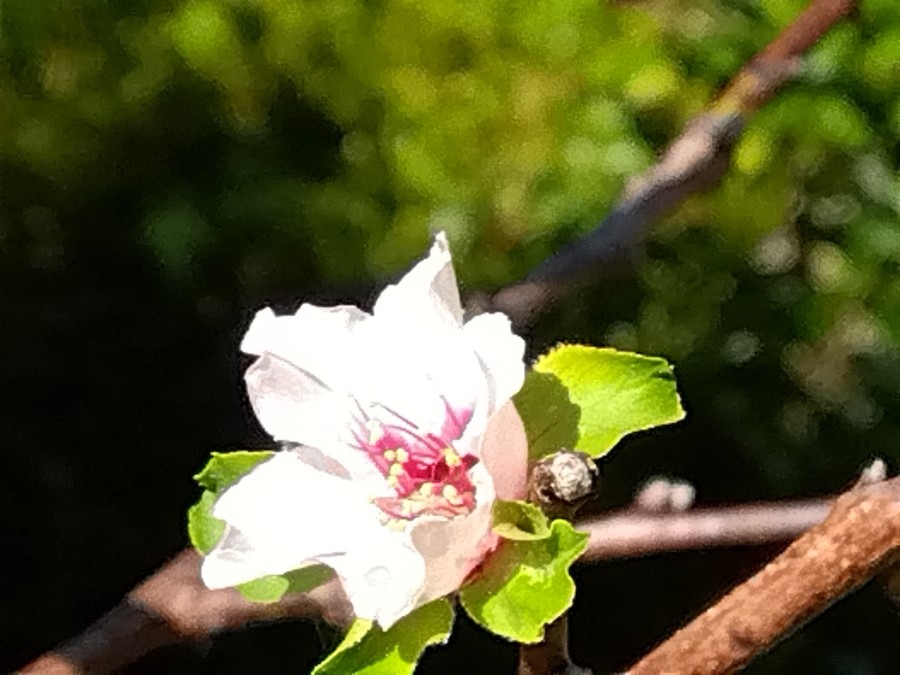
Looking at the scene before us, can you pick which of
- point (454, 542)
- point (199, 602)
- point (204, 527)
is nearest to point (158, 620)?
point (199, 602)

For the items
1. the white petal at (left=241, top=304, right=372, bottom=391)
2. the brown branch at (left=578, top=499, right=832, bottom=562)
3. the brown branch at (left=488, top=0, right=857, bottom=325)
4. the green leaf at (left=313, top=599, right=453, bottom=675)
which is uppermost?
the brown branch at (left=488, top=0, right=857, bottom=325)

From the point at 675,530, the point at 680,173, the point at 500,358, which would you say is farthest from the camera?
the point at 680,173

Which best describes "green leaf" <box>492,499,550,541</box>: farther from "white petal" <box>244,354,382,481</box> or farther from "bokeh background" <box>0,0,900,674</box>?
"bokeh background" <box>0,0,900,674</box>

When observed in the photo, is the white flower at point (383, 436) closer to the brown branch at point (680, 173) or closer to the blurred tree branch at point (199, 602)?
the blurred tree branch at point (199, 602)

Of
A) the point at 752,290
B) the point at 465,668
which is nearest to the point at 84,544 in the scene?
→ the point at 465,668

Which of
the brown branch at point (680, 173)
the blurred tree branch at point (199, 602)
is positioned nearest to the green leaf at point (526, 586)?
the blurred tree branch at point (199, 602)

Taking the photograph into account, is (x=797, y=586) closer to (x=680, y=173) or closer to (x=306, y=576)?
(x=306, y=576)

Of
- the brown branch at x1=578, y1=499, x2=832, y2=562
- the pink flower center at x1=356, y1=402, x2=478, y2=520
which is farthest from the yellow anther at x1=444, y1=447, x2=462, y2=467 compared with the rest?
the brown branch at x1=578, y1=499, x2=832, y2=562

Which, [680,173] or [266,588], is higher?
[680,173]
